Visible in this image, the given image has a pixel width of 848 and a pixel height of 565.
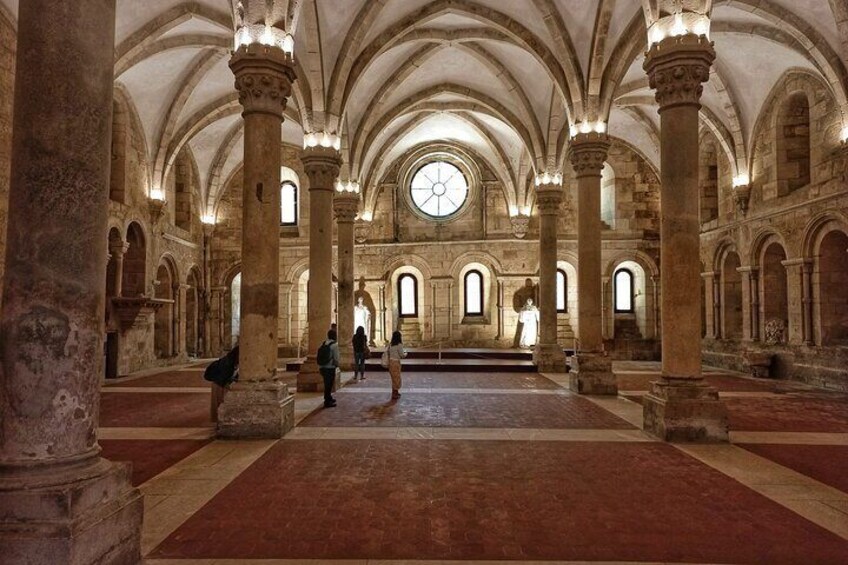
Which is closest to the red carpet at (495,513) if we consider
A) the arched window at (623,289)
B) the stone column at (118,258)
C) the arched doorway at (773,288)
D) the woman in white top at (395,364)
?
the woman in white top at (395,364)

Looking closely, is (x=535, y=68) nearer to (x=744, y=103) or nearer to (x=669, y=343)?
(x=744, y=103)

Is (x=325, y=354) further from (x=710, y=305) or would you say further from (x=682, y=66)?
(x=710, y=305)

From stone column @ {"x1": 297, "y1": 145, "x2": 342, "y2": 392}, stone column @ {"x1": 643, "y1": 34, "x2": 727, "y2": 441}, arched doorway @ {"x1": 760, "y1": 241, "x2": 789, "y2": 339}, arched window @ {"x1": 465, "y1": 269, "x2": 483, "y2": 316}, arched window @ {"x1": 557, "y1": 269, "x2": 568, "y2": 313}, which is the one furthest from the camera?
arched window @ {"x1": 465, "y1": 269, "x2": 483, "y2": 316}

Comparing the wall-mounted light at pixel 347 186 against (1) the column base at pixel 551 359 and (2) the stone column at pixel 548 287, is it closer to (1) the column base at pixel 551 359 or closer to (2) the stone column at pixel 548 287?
(2) the stone column at pixel 548 287

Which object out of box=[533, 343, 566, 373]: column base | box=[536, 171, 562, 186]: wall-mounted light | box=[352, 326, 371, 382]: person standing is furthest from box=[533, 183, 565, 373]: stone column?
box=[352, 326, 371, 382]: person standing

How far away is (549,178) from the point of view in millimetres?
15969

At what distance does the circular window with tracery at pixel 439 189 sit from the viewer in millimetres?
23094

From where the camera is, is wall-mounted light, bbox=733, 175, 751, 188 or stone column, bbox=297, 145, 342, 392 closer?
stone column, bbox=297, 145, 342, 392

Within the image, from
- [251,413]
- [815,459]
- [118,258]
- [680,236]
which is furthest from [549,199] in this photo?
[118,258]

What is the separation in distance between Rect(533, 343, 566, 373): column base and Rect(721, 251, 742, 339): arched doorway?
6891 mm

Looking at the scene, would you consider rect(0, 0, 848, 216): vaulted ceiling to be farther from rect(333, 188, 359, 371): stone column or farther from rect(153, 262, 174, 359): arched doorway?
rect(153, 262, 174, 359): arched doorway

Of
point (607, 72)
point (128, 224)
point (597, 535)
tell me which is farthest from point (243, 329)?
point (128, 224)

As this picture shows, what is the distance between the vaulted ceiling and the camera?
11.8 metres

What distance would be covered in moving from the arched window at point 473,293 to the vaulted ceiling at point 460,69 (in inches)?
142
